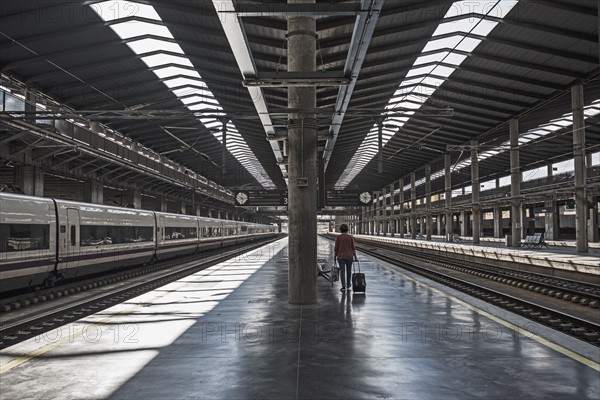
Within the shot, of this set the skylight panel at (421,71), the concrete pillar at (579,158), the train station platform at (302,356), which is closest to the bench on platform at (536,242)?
the concrete pillar at (579,158)

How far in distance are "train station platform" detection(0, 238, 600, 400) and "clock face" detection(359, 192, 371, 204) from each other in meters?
12.9

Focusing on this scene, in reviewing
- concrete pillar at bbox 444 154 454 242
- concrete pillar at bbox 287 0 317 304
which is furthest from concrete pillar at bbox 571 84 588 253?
concrete pillar at bbox 287 0 317 304

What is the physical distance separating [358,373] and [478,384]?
1.17 metres

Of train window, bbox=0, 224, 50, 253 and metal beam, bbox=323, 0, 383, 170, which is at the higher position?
metal beam, bbox=323, 0, 383, 170

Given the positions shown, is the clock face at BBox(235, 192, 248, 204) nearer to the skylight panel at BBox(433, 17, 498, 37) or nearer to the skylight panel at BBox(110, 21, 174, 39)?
the skylight panel at BBox(110, 21, 174, 39)

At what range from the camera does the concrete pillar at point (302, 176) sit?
385 inches

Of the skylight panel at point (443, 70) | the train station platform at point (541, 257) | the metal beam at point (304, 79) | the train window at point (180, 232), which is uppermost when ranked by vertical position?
the skylight panel at point (443, 70)

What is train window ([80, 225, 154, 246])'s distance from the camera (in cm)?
1559

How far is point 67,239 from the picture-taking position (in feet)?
46.7

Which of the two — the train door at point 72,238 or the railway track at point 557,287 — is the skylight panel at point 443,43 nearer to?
the railway track at point 557,287

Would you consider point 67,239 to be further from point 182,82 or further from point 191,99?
point 191,99

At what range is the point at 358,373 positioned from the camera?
5.12m

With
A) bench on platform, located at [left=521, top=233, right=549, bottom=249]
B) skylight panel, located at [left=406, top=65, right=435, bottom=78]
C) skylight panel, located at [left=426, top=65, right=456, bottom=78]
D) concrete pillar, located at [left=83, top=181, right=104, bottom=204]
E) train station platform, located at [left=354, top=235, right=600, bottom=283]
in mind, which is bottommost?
train station platform, located at [left=354, top=235, right=600, bottom=283]

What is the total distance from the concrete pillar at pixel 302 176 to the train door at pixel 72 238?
774 cm
